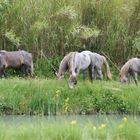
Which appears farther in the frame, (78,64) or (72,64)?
(78,64)

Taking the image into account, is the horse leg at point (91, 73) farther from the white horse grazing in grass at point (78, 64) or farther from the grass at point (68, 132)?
the grass at point (68, 132)

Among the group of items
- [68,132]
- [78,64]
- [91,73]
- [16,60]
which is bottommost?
[91,73]

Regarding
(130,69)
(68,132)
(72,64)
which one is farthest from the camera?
(130,69)

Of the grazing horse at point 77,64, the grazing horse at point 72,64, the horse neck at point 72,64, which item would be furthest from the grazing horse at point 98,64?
the horse neck at point 72,64

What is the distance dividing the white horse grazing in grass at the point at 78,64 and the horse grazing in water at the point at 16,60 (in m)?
2.05

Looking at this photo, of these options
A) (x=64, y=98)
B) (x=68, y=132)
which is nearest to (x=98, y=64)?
(x=64, y=98)

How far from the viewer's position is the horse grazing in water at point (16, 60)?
17.7m

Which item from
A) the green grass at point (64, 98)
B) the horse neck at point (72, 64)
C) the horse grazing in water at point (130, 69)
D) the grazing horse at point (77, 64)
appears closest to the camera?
the green grass at point (64, 98)

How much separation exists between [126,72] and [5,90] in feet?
14.7

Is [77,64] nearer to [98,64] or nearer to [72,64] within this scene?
[72,64]

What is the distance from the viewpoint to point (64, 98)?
47.1 ft

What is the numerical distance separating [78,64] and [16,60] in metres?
2.69

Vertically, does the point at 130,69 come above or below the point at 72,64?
below

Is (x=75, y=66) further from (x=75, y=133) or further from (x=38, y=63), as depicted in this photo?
(x=75, y=133)
